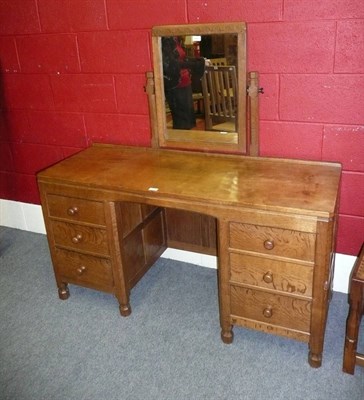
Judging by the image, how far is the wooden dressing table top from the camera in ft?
5.21

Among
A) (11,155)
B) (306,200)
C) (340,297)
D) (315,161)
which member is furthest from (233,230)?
(11,155)

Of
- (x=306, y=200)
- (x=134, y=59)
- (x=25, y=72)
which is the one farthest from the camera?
(x=25, y=72)

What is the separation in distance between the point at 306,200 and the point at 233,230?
301mm

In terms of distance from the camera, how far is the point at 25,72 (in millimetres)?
2508

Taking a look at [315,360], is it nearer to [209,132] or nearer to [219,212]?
[219,212]

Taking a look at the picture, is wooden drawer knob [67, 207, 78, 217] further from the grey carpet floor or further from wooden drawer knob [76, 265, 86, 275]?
the grey carpet floor

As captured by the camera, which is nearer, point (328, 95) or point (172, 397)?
point (172, 397)

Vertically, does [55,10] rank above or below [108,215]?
above

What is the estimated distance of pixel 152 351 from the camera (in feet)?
6.18

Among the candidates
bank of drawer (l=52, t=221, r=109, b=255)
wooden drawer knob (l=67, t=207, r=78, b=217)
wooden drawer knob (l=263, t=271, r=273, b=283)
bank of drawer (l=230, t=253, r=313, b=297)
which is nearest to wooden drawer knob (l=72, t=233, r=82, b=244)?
bank of drawer (l=52, t=221, r=109, b=255)

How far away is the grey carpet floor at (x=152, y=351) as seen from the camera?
5.52 feet

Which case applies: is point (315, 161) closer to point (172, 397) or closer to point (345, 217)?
point (345, 217)

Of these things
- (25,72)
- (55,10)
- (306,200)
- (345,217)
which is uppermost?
(55,10)

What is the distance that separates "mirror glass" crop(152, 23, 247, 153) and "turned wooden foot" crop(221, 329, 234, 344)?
2.81ft
